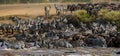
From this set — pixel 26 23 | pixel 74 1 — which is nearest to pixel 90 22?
pixel 26 23

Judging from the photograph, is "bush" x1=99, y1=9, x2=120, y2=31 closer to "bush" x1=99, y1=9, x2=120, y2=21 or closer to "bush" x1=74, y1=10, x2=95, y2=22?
"bush" x1=99, y1=9, x2=120, y2=21

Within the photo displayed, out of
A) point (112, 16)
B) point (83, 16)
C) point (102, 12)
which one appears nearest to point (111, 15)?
point (112, 16)

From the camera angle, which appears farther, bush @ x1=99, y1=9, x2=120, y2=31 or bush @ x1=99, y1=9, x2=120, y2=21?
bush @ x1=99, y1=9, x2=120, y2=21

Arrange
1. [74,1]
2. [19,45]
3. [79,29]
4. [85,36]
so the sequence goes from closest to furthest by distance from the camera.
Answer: [19,45] → [85,36] → [79,29] → [74,1]

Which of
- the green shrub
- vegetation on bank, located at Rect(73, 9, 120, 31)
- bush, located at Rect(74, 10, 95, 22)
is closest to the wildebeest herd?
the green shrub

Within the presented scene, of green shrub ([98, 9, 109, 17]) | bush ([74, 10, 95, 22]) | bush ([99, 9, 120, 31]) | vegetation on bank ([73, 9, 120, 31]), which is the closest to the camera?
bush ([99, 9, 120, 31])

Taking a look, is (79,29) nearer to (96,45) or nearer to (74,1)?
(96,45)

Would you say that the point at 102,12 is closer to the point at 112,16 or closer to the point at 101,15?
the point at 101,15
